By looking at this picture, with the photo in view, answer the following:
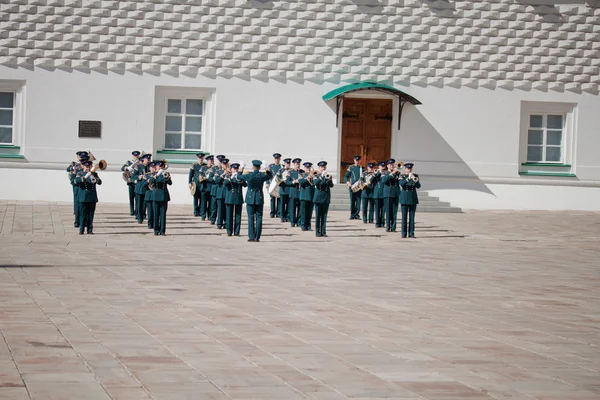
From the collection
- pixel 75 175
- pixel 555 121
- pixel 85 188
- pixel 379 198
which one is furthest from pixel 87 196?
pixel 555 121

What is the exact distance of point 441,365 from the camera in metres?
8.20

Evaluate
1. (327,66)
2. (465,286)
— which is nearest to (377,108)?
(327,66)

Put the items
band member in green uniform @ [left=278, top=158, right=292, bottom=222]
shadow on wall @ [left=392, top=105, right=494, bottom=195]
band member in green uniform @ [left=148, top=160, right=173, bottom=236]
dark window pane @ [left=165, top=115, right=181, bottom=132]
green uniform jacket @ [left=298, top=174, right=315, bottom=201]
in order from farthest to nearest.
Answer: shadow on wall @ [left=392, top=105, right=494, bottom=195] < dark window pane @ [left=165, top=115, right=181, bottom=132] < band member in green uniform @ [left=278, top=158, right=292, bottom=222] < green uniform jacket @ [left=298, top=174, right=315, bottom=201] < band member in green uniform @ [left=148, top=160, right=173, bottom=236]

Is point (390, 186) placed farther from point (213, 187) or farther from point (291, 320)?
point (291, 320)

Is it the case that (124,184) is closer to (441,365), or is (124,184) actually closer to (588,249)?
(588,249)

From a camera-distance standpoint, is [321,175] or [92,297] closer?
[92,297]

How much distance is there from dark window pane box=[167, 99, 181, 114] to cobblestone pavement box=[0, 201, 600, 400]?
1048 cm

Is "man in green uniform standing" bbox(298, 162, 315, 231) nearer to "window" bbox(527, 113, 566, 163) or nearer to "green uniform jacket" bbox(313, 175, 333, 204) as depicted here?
"green uniform jacket" bbox(313, 175, 333, 204)

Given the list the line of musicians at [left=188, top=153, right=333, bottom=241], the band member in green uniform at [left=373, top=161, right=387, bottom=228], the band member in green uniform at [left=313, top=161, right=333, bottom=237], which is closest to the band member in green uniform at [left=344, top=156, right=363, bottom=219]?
the band member in green uniform at [left=373, top=161, right=387, bottom=228]

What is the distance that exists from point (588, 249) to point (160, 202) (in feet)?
28.5

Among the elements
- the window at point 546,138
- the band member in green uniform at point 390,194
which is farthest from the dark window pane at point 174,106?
the window at point 546,138

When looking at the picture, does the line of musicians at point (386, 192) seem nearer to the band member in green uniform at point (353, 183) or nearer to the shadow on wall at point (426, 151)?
the band member in green uniform at point (353, 183)

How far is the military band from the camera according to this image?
2078cm

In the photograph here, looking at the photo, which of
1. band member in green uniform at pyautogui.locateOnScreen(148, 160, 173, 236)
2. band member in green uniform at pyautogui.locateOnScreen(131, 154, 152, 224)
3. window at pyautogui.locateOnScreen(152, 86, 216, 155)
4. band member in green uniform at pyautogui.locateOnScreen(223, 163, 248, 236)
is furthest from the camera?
window at pyautogui.locateOnScreen(152, 86, 216, 155)
